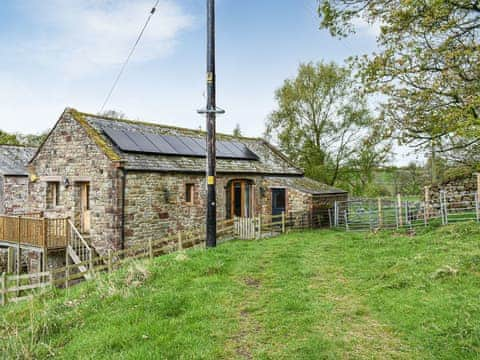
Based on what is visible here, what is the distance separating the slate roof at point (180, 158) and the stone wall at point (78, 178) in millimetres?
626

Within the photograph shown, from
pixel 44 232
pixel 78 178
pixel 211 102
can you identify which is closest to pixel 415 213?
pixel 211 102

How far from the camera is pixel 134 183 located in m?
14.3

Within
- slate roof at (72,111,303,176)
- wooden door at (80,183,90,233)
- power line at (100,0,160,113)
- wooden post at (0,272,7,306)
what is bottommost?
wooden post at (0,272,7,306)

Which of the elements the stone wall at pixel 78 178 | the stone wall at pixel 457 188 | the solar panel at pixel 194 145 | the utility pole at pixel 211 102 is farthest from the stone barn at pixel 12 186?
the stone wall at pixel 457 188

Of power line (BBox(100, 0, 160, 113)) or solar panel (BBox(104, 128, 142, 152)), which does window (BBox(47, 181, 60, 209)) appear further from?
power line (BBox(100, 0, 160, 113))

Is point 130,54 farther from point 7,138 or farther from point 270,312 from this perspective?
point 7,138

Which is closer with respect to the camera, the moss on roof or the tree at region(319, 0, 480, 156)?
the tree at region(319, 0, 480, 156)

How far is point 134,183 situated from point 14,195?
12.8 meters

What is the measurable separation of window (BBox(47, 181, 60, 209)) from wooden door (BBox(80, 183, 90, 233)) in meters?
1.78

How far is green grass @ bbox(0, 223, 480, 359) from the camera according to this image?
4676 mm

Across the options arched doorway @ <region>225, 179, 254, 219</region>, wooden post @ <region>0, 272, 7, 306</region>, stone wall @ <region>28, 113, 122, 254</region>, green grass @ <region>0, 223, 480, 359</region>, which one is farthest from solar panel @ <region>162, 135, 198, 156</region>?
wooden post @ <region>0, 272, 7, 306</region>

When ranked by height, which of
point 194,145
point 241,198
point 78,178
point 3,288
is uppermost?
point 194,145

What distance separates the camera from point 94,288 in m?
8.25

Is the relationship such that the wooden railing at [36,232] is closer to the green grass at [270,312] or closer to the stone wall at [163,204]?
the stone wall at [163,204]
